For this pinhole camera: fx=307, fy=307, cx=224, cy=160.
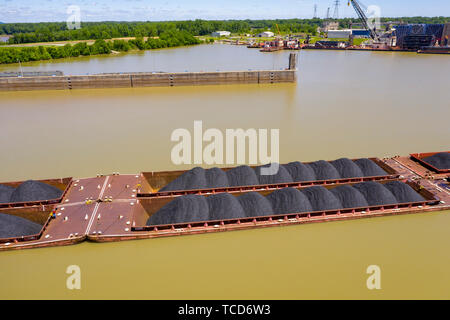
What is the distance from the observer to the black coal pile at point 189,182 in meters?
13.9

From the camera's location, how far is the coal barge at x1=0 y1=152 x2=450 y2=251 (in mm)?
11586

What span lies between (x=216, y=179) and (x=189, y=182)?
125cm

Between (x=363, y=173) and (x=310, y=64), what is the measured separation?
50.7 metres

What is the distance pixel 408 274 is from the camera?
10.4 metres

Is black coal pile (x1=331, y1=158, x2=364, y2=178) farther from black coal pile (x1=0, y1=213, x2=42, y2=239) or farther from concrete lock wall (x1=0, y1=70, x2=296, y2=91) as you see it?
concrete lock wall (x1=0, y1=70, x2=296, y2=91)

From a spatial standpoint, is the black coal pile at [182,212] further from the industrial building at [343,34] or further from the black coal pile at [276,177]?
the industrial building at [343,34]

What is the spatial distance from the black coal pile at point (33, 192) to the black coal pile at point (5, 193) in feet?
0.93

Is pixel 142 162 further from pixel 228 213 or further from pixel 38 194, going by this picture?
pixel 228 213

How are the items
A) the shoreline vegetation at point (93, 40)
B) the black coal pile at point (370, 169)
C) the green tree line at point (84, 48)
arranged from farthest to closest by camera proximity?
the shoreline vegetation at point (93, 40) < the green tree line at point (84, 48) < the black coal pile at point (370, 169)

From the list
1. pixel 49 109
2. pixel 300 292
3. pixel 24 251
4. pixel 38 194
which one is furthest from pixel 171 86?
pixel 300 292

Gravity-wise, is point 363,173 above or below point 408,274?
above

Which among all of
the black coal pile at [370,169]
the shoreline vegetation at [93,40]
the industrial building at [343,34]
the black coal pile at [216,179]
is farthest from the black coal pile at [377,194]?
the industrial building at [343,34]

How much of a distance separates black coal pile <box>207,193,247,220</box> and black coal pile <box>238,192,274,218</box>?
0.81ft

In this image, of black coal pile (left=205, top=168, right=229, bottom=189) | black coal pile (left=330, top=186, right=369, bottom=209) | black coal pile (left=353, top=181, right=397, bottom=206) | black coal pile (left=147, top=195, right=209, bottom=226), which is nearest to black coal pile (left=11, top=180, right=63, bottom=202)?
black coal pile (left=147, top=195, right=209, bottom=226)
